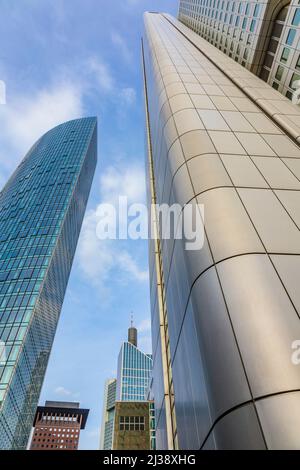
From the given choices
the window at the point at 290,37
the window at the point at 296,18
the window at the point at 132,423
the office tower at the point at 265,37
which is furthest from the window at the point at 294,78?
the window at the point at 132,423

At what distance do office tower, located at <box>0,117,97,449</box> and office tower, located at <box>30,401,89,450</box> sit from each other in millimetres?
108337

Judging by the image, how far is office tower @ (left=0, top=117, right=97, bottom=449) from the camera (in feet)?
211

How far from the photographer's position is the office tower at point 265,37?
2028 centimetres

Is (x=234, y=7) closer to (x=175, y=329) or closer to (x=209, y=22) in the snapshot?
(x=209, y=22)

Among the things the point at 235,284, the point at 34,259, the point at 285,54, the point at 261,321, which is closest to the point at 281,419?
the point at 261,321

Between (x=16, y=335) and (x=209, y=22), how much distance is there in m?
68.0

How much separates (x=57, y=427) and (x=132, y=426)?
131m

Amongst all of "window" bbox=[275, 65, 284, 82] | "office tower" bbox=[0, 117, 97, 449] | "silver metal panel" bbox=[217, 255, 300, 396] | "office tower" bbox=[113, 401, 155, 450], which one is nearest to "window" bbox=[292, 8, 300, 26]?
"window" bbox=[275, 65, 284, 82]

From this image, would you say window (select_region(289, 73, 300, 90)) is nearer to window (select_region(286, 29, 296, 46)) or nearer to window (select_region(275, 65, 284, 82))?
window (select_region(275, 65, 284, 82))

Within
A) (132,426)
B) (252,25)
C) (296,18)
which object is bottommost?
(132,426)

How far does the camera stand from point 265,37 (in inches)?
1007

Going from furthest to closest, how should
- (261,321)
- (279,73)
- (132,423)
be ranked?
(132,423), (279,73), (261,321)

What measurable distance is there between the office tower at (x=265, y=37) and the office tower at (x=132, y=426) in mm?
73439

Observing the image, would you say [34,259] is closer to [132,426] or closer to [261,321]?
[132,426]
